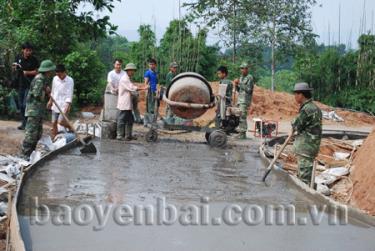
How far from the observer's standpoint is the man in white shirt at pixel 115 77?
13.2m

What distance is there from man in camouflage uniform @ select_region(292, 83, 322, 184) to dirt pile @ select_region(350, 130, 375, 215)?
949 mm

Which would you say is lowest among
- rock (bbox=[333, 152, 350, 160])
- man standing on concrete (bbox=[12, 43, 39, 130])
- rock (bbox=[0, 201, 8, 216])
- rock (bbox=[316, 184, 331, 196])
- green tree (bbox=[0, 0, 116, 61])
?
rock (bbox=[316, 184, 331, 196])

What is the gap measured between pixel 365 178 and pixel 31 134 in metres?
5.38

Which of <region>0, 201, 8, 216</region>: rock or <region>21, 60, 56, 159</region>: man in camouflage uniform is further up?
<region>21, 60, 56, 159</region>: man in camouflage uniform

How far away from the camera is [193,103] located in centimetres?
1296

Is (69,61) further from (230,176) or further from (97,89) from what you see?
(230,176)

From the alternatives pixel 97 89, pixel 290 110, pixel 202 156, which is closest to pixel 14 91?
pixel 97 89

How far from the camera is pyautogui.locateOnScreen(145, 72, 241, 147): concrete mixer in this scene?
12914 mm

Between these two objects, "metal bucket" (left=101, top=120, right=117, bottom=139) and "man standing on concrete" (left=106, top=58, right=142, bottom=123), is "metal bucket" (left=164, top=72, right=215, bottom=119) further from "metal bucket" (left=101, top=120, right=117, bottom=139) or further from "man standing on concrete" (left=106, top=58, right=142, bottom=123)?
"metal bucket" (left=101, top=120, right=117, bottom=139)

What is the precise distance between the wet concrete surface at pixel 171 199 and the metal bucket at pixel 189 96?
1.43 metres

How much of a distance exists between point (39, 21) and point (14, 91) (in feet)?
9.27

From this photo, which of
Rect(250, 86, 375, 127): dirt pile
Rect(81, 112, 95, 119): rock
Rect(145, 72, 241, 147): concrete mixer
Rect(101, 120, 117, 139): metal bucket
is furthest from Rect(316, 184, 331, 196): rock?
Rect(250, 86, 375, 127): dirt pile

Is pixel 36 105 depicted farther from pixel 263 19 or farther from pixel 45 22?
pixel 263 19

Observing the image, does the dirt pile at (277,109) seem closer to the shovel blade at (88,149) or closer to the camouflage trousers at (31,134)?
the shovel blade at (88,149)
